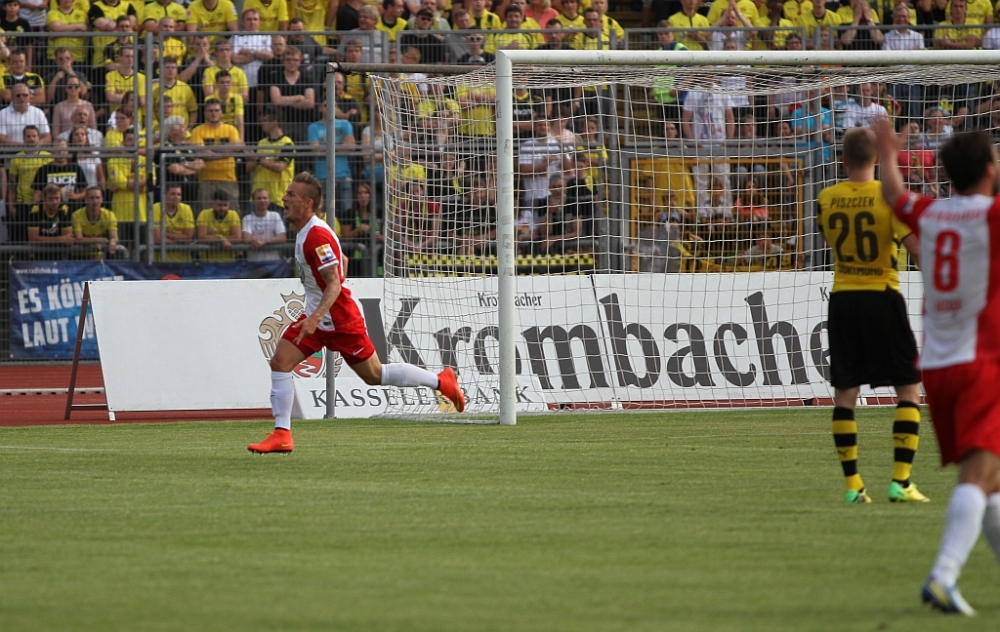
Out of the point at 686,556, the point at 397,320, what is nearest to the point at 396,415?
the point at 397,320

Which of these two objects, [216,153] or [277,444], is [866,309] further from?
[216,153]

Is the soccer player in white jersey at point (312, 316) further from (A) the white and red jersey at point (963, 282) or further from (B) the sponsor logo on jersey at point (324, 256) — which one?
(A) the white and red jersey at point (963, 282)

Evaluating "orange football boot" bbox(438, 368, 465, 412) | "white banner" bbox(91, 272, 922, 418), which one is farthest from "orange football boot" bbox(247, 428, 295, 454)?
"white banner" bbox(91, 272, 922, 418)

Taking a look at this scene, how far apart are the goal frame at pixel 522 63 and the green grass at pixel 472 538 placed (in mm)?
1434

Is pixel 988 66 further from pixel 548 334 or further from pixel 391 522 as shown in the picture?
pixel 391 522

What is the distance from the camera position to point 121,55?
19578 millimetres

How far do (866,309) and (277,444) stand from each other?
4.68 metres

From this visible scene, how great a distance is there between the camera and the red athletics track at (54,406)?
1550 cm

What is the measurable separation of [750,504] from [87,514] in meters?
3.75

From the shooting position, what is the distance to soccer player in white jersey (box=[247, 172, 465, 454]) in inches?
440

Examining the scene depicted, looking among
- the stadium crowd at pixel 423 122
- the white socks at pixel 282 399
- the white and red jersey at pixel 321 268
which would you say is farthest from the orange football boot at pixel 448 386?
the stadium crowd at pixel 423 122

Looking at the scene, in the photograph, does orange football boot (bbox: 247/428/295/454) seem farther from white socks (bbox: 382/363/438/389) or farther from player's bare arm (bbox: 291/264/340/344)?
white socks (bbox: 382/363/438/389)

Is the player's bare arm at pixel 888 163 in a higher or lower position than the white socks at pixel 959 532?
higher

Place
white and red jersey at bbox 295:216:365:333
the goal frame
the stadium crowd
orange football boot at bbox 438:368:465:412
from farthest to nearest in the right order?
1. the stadium crowd
2. the goal frame
3. orange football boot at bbox 438:368:465:412
4. white and red jersey at bbox 295:216:365:333
